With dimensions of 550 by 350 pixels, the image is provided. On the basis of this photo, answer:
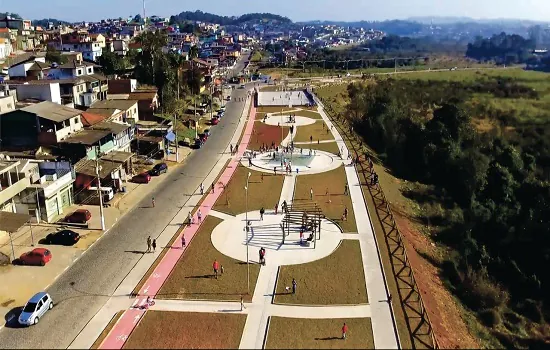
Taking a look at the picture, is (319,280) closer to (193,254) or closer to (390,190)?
(193,254)

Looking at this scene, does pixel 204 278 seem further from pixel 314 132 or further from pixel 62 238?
pixel 314 132

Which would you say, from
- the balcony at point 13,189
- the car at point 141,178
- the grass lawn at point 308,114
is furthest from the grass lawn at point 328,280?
the grass lawn at point 308,114

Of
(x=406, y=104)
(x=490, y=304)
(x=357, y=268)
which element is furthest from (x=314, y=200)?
(x=406, y=104)

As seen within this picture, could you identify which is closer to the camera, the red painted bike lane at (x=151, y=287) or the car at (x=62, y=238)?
A: the red painted bike lane at (x=151, y=287)

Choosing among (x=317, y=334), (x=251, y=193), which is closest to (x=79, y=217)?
(x=251, y=193)

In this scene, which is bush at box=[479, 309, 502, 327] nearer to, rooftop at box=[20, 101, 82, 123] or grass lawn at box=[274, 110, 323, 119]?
rooftop at box=[20, 101, 82, 123]

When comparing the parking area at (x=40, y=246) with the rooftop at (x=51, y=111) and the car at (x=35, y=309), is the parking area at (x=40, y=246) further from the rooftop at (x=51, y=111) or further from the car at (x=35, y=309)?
the rooftop at (x=51, y=111)
